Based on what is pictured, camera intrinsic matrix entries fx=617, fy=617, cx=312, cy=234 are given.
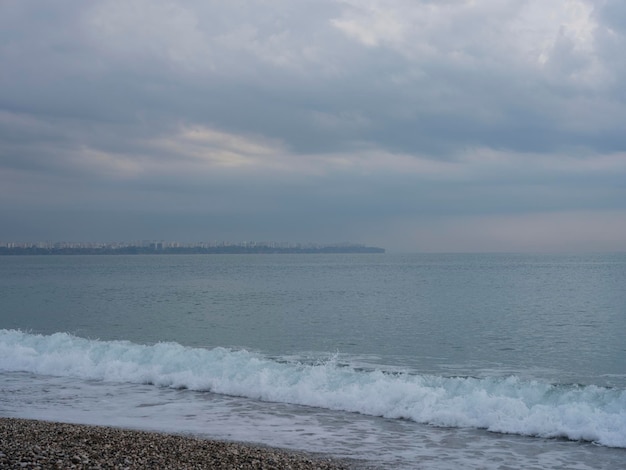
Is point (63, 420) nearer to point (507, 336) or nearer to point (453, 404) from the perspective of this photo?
point (453, 404)

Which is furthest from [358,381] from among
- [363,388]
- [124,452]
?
[124,452]

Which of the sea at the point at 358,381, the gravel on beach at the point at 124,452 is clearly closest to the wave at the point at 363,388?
the sea at the point at 358,381

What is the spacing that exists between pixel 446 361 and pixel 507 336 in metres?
9.39

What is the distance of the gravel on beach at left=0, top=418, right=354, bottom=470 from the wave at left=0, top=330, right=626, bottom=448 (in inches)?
238

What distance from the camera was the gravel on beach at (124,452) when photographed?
34.3 feet

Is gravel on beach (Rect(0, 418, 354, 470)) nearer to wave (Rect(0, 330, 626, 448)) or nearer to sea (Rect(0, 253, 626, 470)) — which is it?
sea (Rect(0, 253, 626, 470))

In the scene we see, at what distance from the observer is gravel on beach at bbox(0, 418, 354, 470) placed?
34.3 feet

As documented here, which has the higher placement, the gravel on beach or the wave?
the gravel on beach

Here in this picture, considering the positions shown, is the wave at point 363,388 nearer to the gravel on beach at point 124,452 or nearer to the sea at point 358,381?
the sea at point 358,381

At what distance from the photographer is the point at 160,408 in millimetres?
18562

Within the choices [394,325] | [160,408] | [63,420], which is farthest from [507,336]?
[63,420]

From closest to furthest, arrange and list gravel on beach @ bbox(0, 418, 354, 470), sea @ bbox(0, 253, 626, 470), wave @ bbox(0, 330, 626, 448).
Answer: gravel on beach @ bbox(0, 418, 354, 470) < sea @ bbox(0, 253, 626, 470) < wave @ bbox(0, 330, 626, 448)

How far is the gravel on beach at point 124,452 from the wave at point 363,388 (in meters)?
6.05

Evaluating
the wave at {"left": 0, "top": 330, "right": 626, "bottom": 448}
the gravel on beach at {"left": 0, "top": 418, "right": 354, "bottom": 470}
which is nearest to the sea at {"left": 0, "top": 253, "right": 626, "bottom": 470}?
the wave at {"left": 0, "top": 330, "right": 626, "bottom": 448}
